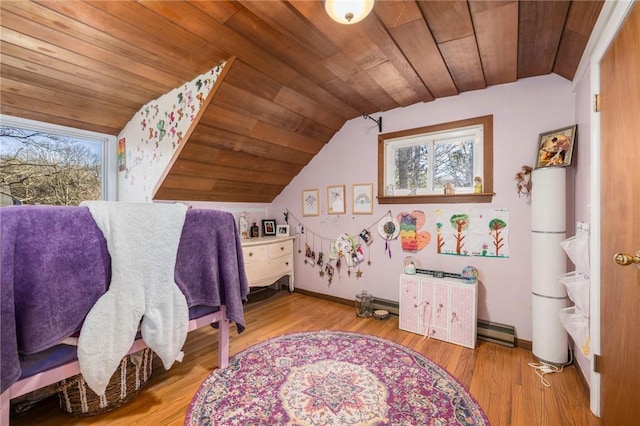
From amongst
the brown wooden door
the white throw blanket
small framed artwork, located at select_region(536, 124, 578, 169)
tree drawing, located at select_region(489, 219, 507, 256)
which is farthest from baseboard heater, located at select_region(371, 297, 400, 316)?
the white throw blanket

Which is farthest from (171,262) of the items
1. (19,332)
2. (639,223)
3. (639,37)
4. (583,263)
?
(583,263)

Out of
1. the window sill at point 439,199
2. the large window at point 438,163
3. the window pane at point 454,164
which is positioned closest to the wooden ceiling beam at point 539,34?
the large window at point 438,163

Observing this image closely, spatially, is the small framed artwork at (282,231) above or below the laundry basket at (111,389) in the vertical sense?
above

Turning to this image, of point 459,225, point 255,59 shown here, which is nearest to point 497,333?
point 459,225

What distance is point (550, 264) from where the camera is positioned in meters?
1.83

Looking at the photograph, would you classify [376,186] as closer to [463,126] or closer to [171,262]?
[463,126]

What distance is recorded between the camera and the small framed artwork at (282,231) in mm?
3543

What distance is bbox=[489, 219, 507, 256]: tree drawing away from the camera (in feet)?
7.23

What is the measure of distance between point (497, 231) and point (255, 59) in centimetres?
226

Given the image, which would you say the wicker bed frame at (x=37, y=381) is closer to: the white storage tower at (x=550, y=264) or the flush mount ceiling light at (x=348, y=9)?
the flush mount ceiling light at (x=348, y=9)

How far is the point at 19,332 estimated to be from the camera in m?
1.01

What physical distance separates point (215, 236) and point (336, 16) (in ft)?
4.43

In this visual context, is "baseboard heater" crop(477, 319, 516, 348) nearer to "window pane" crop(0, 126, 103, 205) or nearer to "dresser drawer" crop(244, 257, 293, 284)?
"dresser drawer" crop(244, 257, 293, 284)

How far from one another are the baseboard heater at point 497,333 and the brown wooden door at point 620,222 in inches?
32.8
